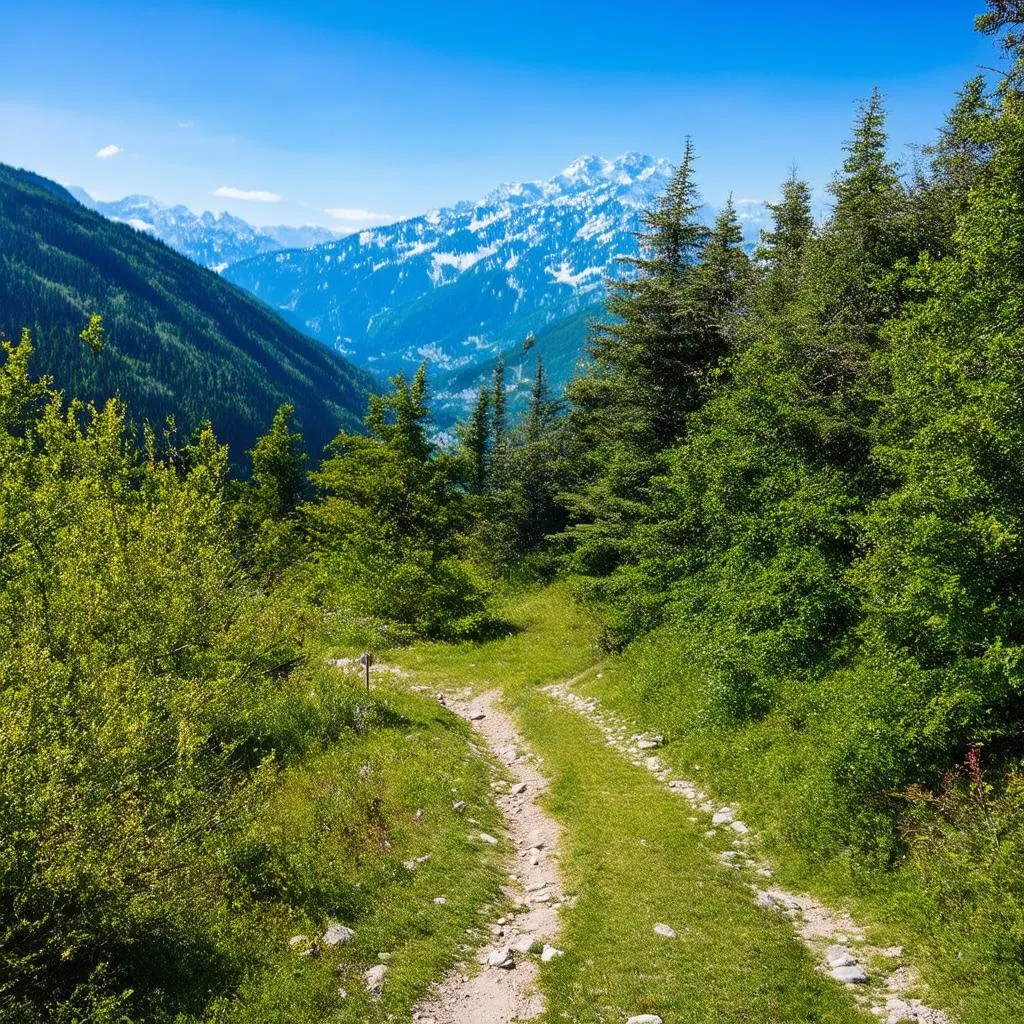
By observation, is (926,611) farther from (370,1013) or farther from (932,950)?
(370,1013)

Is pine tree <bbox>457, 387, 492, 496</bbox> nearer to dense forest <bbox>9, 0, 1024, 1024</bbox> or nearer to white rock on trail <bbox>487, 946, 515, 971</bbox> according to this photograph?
dense forest <bbox>9, 0, 1024, 1024</bbox>

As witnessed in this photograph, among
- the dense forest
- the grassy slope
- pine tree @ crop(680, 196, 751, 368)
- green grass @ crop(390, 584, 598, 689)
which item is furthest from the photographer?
pine tree @ crop(680, 196, 751, 368)

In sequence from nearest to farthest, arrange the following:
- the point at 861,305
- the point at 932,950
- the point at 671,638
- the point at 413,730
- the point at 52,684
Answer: the point at 52,684 → the point at 932,950 → the point at 413,730 → the point at 861,305 → the point at 671,638

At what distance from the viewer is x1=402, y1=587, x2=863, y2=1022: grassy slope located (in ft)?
24.4

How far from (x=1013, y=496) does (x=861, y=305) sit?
1027 centimetres

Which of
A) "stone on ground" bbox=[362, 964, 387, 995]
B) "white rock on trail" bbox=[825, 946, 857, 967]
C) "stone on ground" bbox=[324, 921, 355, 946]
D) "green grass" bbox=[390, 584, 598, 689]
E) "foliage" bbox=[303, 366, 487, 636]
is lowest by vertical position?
"green grass" bbox=[390, 584, 598, 689]

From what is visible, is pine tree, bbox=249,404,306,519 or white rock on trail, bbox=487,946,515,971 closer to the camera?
white rock on trail, bbox=487,946,515,971

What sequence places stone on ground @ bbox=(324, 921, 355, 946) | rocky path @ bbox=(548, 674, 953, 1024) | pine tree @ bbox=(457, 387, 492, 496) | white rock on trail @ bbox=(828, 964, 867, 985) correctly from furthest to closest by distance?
1. pine tree @ bbox=(457, 387, 492, 496)
2. stone on ground @ bbox=(324, 921, 355, 946)
3. white rock on trail @ bbox=(828, 964, 867, 985)
4. rocky path @ bbox=(548, 674, 953, 1024)

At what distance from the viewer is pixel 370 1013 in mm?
7234

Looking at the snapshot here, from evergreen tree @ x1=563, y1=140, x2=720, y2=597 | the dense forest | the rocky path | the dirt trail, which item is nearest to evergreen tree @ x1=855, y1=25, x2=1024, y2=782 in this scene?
the dense forest

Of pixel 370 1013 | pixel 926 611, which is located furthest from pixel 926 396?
pixel 370 1013

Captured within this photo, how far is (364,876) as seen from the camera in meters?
9.63

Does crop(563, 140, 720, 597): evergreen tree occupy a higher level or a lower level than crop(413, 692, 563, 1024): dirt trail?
higher

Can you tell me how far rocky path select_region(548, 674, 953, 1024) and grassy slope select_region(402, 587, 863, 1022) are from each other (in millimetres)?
252
